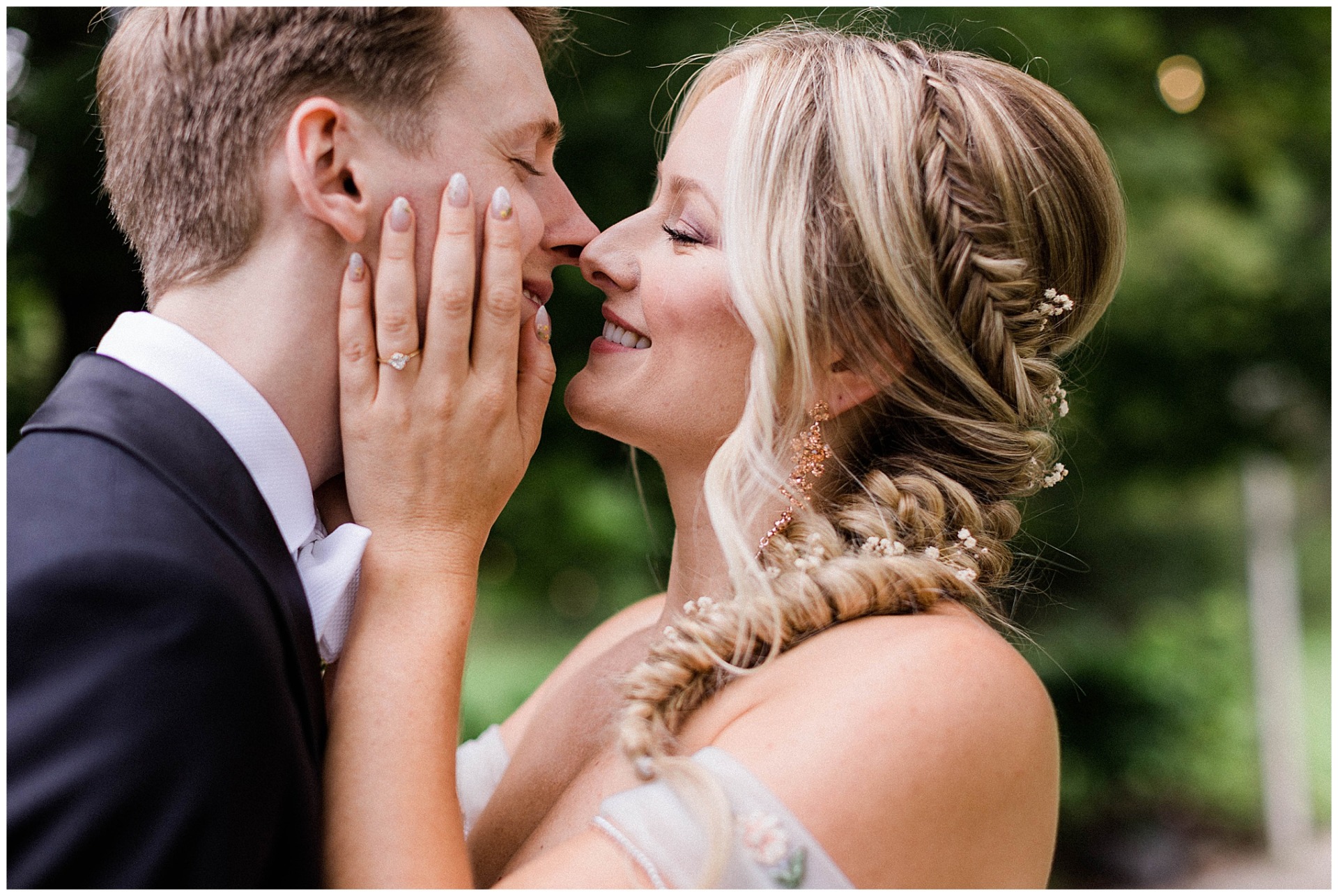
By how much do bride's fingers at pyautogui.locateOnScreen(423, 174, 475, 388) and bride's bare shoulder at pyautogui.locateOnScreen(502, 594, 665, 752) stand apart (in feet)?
3.46

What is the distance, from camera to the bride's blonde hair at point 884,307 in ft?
6.97

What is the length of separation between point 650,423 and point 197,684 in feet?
3.64

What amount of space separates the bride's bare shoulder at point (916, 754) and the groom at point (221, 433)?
77 centimetres

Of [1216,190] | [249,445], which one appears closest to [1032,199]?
[249,445]

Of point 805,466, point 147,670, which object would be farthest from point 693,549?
point 147,670

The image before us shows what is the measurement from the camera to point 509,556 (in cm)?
637

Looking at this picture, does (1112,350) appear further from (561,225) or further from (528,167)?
(528,167)

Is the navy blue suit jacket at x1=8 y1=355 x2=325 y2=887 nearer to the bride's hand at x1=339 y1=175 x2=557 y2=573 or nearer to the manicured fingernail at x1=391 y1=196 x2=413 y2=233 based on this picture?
the bride's hand at x1=339 y1=175 x2=557 y2=573

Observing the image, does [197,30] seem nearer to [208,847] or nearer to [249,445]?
[249,445]

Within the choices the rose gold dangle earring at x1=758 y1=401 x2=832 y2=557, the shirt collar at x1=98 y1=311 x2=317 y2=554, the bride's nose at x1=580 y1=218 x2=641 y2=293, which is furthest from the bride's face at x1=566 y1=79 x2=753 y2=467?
the shirt collar at x1=98 y1=311 x2=317 y2=554

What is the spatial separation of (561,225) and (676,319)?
0.34 metres

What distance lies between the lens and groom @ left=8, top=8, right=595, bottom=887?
144cm

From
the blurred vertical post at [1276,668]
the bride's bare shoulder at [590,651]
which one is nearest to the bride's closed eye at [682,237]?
the bride's bare shoulder at [590,651]

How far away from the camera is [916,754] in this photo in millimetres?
1740
